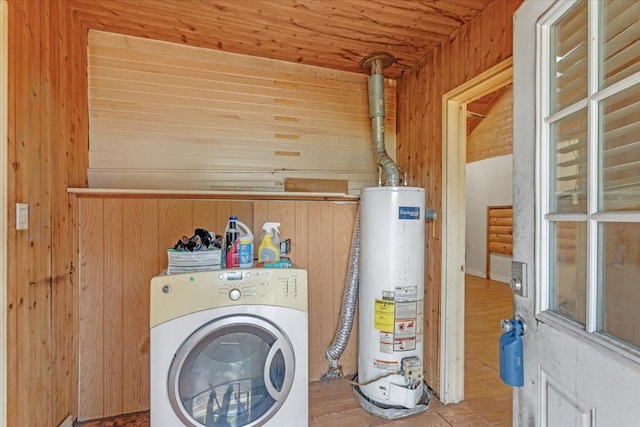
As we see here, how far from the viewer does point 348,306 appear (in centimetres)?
223

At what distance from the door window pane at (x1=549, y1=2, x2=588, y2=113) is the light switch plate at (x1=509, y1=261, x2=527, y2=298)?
47cm

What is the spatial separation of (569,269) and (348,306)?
5.05 ft

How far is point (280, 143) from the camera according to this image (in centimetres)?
233

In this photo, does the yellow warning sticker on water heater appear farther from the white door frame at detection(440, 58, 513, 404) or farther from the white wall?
the white wall

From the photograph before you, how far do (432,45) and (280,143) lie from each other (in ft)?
4.03

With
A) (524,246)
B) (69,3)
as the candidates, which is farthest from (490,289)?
(69,3)

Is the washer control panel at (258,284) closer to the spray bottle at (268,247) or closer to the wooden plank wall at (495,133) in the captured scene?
the spray bottle at (268,247)

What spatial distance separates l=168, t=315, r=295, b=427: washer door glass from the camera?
4.63 feet

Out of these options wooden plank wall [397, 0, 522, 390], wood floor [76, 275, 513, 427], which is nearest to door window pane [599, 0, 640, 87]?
wooden plank wall [397, 0, 522, 390]

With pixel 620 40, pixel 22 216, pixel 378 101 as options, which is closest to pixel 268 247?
pixel 22 216

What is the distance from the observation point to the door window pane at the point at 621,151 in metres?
0.70

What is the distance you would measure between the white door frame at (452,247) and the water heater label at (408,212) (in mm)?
250

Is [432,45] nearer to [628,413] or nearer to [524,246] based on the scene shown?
[524,246]

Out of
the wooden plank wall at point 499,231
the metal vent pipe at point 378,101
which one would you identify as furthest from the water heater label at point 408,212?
the wooden plank wall at point 499,231
